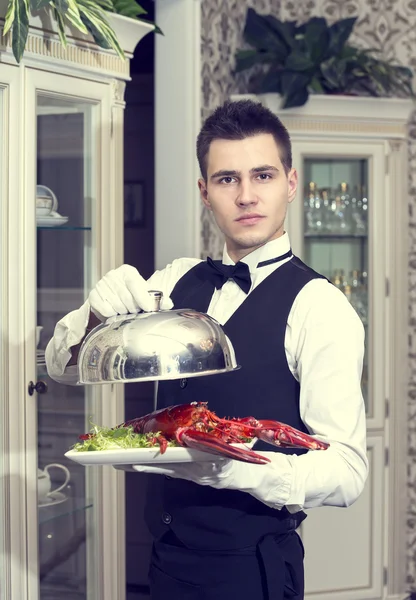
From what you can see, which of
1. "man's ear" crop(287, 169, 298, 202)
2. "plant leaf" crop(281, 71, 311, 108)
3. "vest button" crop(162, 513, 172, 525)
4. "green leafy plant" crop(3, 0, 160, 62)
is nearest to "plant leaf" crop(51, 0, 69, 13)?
"green leafy plant" crop(3, 0, 160, 62)

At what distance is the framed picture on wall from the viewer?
4.23 m

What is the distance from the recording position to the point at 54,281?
8.78 ft

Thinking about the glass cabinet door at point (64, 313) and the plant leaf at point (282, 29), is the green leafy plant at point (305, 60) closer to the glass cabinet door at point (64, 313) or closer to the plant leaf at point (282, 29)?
the plant leaf at point (282, 29)

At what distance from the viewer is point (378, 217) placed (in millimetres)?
4102

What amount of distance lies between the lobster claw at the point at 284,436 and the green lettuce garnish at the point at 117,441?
0.52 feet

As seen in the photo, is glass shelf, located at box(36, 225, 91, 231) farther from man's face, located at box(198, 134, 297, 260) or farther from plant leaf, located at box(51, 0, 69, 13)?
man's face, located at box(198, 134, 297, 260)

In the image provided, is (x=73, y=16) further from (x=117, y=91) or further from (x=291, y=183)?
(x=291, y=183)

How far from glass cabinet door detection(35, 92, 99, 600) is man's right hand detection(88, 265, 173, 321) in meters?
0.82

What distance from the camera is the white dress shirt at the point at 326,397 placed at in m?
1.67

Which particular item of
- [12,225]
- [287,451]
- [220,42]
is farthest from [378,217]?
[287,451]

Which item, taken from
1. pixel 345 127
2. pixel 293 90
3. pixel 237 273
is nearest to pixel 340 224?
pixel 345 127

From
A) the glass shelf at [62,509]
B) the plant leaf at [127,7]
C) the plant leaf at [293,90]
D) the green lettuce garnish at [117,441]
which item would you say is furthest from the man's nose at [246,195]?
the plant leaf at [293,90]

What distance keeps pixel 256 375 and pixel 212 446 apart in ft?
1.26

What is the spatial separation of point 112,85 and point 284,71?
1.36 meters
